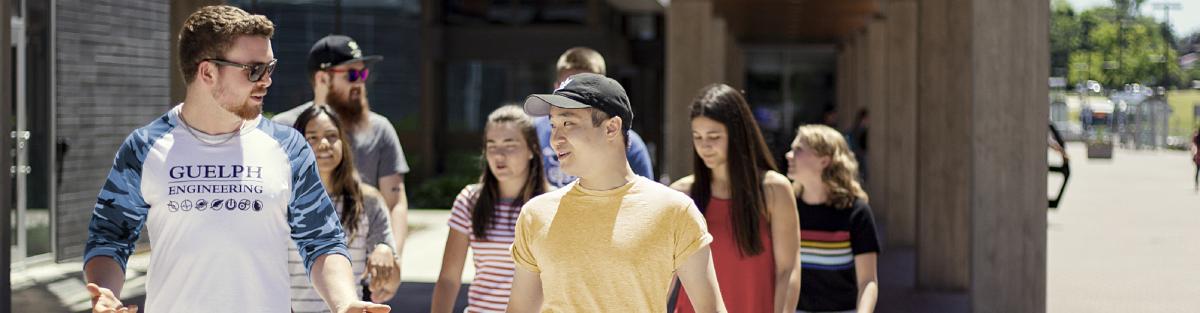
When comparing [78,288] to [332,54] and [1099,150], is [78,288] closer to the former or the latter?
[332,54]

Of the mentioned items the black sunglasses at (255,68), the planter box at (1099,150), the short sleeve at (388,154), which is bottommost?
the planter box at (1099,150)

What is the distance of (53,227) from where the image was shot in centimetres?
1300

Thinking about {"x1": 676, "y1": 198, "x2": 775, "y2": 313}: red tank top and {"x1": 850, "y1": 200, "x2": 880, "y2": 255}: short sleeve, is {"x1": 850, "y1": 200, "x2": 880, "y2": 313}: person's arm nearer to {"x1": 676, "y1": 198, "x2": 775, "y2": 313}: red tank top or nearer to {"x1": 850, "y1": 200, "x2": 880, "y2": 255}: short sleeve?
{"x1": 850, "y1": 200, "x2": 880, "y2": 255}: short sleeve

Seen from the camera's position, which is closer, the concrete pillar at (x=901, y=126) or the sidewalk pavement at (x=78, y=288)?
the sidewalk pavement at (x=78, y=288)

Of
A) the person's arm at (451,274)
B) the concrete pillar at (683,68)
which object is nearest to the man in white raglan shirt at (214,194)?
the person's arm at (451,274)

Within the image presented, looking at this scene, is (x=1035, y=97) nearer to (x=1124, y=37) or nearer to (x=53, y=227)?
(x=53, y=227)

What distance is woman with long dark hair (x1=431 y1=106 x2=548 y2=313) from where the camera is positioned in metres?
4.86

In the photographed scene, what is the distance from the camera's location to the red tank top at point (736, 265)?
4941mm

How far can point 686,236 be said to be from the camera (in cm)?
340

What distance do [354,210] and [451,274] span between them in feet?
1.57

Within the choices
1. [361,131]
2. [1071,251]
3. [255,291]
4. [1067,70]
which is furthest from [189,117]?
[1067,70]

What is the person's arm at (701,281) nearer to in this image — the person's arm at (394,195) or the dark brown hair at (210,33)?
the dark brown hair at (210,33)

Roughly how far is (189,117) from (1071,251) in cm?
1379

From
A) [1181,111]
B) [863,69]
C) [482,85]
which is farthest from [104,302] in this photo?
[1181,111]
